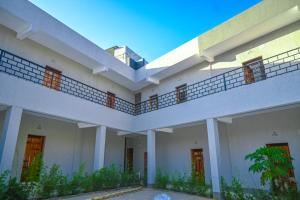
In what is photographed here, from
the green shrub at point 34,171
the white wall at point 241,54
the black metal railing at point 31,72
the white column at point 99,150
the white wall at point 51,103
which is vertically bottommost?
the green shrub at point 34,171

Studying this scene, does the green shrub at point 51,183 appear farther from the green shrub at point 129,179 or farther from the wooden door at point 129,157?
the wooden door at point 129,157

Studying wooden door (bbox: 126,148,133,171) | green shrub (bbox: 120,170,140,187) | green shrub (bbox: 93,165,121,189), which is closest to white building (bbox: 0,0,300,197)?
green shrub (bbox: 93,165,121,189)

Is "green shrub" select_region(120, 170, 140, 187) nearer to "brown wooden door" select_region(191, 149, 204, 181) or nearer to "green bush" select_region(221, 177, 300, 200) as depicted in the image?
"brown wooden door" select_region(191, 149, 204, 181)

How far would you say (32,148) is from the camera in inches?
369

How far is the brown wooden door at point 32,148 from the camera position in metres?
9.09

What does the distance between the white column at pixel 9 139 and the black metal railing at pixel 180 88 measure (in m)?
2.01

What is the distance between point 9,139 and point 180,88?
344 inches

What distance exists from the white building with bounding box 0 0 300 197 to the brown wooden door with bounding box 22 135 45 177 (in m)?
0.05

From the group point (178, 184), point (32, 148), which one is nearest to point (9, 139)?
point (32, 148)

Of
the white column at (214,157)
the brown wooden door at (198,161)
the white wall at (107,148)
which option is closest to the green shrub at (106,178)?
the white wall at (107,148)

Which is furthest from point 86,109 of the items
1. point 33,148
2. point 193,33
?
point 193,33

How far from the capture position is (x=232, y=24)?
9258mm

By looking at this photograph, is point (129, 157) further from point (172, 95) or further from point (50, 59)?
point (50, 59)

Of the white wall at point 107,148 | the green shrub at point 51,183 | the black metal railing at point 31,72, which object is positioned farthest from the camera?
the white wall at point 107,148
